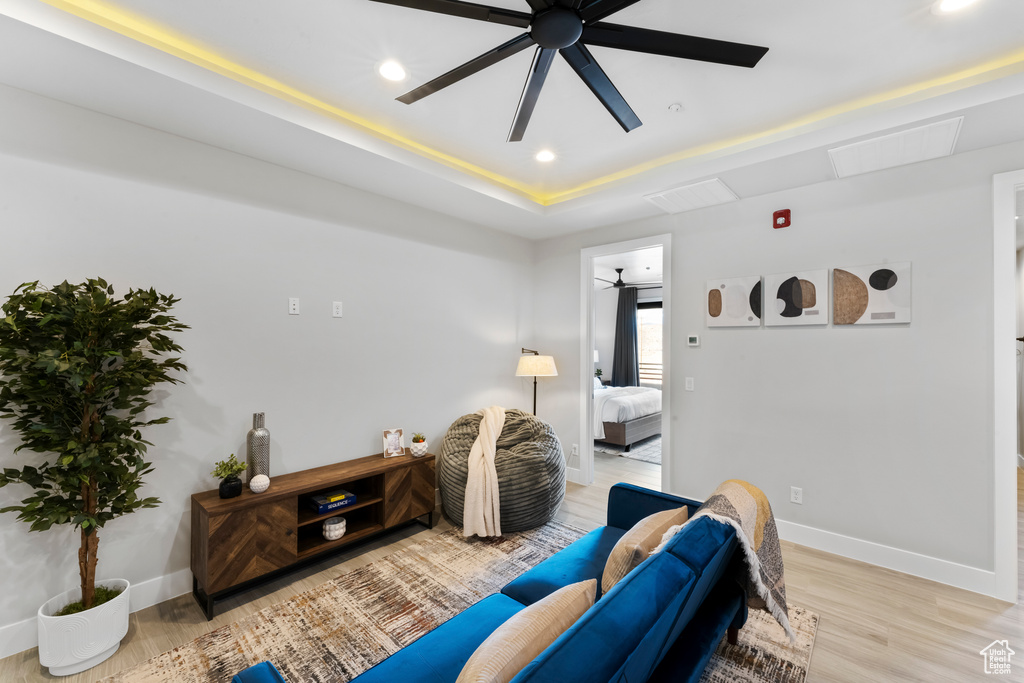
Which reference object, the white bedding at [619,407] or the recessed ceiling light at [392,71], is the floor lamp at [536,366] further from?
the recessed ceiling light at [392,71]

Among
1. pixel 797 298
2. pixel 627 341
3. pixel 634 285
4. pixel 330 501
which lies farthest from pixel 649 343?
pixel 330 501

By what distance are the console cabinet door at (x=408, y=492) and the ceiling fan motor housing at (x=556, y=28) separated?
8.51ft

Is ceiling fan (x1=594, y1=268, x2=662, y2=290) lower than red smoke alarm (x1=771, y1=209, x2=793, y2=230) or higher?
higher

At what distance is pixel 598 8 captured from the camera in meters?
1.49

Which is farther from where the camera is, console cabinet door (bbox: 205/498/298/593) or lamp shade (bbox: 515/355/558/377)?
lamp shade (bbox: 515/355/558/377)

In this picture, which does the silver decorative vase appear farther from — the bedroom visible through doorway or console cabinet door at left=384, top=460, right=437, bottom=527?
the bedroom visible through doorway

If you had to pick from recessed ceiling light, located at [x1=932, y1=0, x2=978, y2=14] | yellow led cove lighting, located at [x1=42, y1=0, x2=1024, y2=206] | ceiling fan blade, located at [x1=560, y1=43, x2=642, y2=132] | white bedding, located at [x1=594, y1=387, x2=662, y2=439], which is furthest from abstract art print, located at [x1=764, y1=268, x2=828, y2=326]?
white bedding, located at [x1=594, y1=387, x2=662, y2=439]

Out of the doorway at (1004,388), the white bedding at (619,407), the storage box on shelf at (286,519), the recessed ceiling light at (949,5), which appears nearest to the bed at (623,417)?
the white bedding at (619,407)

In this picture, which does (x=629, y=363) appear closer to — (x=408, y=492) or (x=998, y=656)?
(x=408, y=492)

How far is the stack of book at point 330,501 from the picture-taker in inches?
106

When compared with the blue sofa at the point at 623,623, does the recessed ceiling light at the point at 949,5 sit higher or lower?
higher

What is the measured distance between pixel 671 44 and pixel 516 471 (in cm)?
260

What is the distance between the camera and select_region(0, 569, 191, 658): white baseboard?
1951 mm

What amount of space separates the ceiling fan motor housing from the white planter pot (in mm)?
2904
